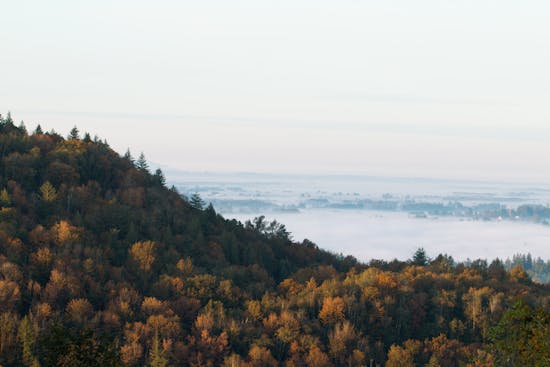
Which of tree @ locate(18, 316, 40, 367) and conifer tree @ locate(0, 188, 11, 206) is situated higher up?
conifer tree @ locate(0, 188, 11, 206)

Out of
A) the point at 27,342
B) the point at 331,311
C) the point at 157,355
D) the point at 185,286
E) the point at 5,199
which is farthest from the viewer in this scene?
the point at 5,199

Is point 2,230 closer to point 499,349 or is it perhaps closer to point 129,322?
point 129,322

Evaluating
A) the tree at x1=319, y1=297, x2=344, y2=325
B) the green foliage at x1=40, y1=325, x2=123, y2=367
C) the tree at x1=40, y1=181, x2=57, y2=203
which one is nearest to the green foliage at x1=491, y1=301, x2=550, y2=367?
the green foliage at x1=40, y1=325, x2=123, y2=367

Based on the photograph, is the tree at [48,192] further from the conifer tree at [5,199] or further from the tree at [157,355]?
the tree at [157,355]

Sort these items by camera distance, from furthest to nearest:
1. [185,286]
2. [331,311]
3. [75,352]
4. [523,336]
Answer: [185,286], [331,311], [523,336], [75,352]

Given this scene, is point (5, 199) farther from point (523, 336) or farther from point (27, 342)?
point (523, 336)

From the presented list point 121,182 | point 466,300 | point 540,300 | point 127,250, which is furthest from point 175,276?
point 540,300

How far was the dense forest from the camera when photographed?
121625 millimetres

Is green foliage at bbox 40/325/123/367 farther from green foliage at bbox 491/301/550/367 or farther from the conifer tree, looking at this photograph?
the conifer tree

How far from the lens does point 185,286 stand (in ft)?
474

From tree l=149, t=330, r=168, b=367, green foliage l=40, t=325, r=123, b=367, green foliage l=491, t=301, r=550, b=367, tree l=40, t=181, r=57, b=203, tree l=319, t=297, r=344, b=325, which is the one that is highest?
tree l=40, t=181, r=57, b=203

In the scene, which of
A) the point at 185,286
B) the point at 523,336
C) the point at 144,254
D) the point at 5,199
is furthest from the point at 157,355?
the point at 5,199

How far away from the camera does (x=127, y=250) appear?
15700cm

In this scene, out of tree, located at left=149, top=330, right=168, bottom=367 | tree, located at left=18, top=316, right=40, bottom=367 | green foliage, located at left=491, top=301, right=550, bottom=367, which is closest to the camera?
green foliage, located at left=491, top=301, right=550, bottom=367
